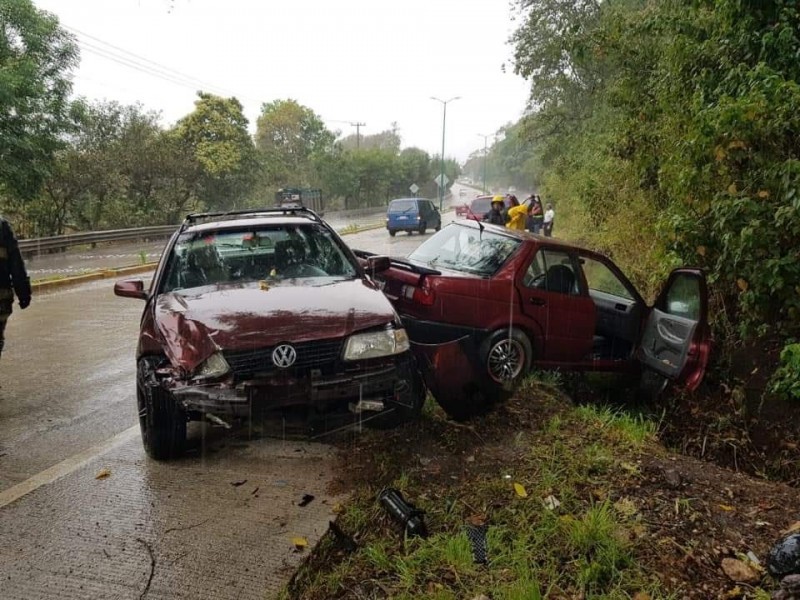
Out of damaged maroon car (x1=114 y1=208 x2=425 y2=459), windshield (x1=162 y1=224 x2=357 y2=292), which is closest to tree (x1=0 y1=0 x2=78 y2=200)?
windshield (x1=162 y1=224 x2=357 y2=292)

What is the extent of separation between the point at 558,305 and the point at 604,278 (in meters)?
0.86

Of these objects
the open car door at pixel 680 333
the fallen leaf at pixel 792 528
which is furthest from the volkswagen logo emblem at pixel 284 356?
the open car door at pixel 680 333

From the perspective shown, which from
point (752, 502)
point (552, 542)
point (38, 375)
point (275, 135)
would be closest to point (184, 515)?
point (552, 542)

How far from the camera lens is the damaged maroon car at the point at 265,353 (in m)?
3.50

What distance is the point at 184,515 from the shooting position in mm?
3256

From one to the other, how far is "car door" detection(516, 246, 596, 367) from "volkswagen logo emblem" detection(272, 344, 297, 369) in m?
2.55

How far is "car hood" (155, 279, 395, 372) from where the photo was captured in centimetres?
357

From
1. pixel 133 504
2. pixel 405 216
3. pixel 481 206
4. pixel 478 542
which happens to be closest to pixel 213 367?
pixel 133 504

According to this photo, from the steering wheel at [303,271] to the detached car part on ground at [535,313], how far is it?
591mm

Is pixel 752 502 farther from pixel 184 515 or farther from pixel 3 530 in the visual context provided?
pixel 3 530

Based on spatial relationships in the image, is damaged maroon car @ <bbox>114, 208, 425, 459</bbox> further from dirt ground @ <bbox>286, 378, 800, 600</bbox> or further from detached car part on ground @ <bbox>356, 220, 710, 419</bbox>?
detached car part on ground @ <bbox>356, 220, 710, 419</bbox>

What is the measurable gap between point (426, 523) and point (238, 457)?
1.55 m

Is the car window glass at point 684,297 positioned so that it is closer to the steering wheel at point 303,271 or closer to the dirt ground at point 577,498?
the dirt ground at point 577,498

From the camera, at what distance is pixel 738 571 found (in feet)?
8.48
